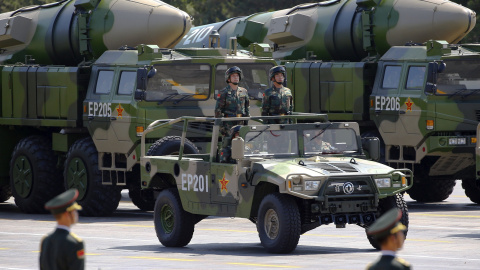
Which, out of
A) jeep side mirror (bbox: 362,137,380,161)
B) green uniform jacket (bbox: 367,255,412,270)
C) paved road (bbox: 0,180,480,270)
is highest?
green uniform jacket (bbox: 367,255,412,270)

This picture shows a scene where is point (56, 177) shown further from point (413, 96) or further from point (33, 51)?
point (413, 96)

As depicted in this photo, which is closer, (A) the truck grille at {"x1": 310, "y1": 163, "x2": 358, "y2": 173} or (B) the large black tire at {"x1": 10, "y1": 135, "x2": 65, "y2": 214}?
(A) the truck grille at {"x1": 310, "y1": 163, "x2": 358, "y2": 173}

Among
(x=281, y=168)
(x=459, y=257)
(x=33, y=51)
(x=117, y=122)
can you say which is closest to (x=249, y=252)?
(x=281, y=168)

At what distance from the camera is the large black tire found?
21.5m

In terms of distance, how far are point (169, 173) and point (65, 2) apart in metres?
7.81

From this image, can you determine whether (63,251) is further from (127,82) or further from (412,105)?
(412,105)

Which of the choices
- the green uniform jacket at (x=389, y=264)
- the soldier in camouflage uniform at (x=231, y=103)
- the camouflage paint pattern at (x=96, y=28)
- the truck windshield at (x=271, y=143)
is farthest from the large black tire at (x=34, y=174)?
the green uniform jacket at (x=389, y=264)

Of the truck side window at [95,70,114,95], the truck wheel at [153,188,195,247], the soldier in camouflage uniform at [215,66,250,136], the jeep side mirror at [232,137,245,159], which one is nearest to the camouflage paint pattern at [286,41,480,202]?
the truck side window at [95,70,114,95]

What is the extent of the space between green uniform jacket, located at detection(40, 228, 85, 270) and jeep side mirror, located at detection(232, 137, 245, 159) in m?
7.02

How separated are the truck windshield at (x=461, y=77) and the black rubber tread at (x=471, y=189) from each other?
227 centimetres

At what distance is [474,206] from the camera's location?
2231cm

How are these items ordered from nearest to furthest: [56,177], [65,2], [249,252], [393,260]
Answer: [393,260], [249,252], [56,177], [65,2]

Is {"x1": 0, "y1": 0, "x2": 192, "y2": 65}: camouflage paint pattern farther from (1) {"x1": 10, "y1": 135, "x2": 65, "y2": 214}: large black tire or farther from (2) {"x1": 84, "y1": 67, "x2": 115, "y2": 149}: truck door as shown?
(1) {"x1": 10, "y1": 135, "x2": 65, "y2": 214}: large black tire

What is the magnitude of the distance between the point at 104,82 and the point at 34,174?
218cm
